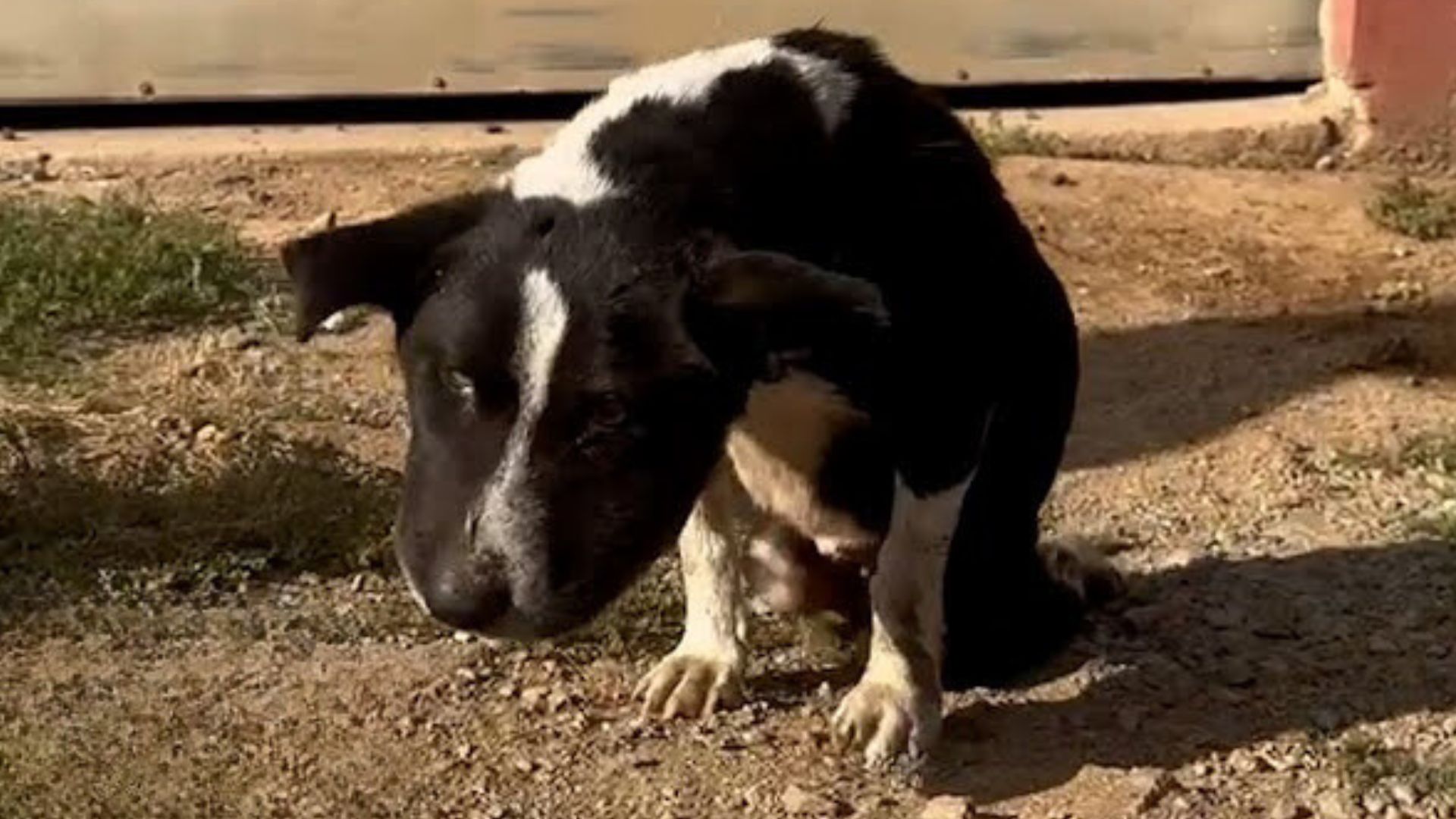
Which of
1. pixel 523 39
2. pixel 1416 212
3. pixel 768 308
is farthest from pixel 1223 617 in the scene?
pixel 523 39

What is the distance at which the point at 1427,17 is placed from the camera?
7.44 meters

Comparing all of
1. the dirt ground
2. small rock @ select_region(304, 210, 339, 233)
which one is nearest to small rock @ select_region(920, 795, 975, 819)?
the dirt ground

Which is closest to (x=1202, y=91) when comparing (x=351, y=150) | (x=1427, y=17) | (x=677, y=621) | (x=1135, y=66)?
(x=1135, y=66)

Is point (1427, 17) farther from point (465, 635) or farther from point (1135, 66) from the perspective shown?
point (465, 635)

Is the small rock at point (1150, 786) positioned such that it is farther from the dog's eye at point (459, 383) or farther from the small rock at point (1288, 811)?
Answer: the dog's eye at point (459, 383)

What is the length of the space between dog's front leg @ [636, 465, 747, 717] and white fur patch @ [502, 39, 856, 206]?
2.16 feet

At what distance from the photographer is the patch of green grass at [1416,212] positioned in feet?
23.8

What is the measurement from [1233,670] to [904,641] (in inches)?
25.3

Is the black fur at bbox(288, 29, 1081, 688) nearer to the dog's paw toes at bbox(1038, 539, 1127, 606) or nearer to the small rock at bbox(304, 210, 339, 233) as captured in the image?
the dog's paw toes at bbox(1038, 539, 1127, 606)

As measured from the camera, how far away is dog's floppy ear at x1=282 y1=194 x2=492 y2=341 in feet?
13.3

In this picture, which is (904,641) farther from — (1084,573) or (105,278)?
(105,278)

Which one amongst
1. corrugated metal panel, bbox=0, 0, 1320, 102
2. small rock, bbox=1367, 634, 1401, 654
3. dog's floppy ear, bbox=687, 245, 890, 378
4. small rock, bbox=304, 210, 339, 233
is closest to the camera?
dog's floppy ear, bbox=687, 245, 890, 378

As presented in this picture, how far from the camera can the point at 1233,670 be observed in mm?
4934

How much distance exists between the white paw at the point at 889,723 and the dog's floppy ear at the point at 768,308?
698mm
